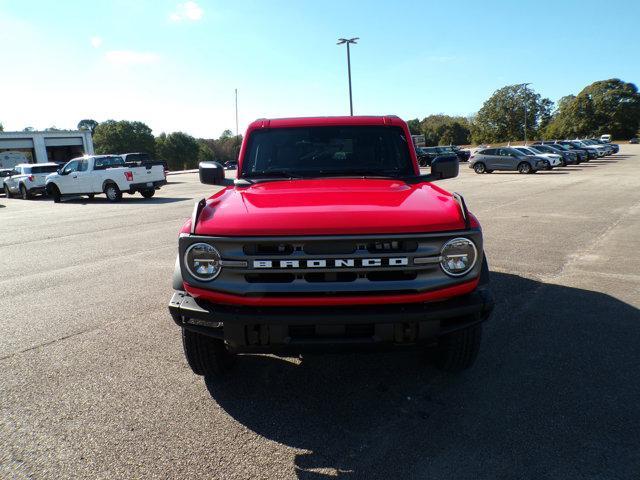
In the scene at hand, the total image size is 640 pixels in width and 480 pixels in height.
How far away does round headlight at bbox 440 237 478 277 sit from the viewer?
277 centimetres

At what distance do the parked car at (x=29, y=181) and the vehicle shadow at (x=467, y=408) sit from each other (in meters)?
23.5

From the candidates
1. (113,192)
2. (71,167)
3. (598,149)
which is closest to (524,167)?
(598,149)

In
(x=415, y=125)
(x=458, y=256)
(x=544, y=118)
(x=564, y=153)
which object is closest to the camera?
(x=458, y=256)

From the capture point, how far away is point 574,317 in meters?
4.61

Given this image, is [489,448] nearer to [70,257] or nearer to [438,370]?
[438,370]

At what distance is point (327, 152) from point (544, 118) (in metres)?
131

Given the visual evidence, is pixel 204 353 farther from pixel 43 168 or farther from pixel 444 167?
pixel 43 168

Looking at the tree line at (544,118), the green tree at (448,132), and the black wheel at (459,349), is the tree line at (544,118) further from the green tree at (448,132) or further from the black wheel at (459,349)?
the black wheel at (459,349)

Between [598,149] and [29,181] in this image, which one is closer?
[29,181]

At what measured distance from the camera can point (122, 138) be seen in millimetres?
101562

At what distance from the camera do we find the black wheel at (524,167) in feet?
92.9

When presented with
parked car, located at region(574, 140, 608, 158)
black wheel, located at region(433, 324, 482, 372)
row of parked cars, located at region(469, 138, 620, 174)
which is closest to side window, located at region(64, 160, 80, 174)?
black wheel, located at region(433, 324, 482, 372)

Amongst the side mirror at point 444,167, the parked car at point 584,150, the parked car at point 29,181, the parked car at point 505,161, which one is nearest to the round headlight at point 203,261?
the side mirror at point 444,167

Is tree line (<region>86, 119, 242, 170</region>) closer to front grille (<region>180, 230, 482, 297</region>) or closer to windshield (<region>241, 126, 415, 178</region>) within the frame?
windshield (<region>241, 126, 415, 178</region>)
